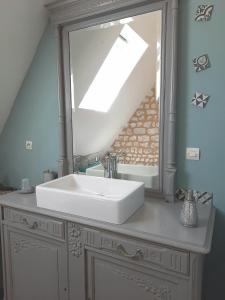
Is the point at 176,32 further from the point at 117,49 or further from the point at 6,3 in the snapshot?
the point at 6,3

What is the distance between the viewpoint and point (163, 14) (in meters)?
1.54

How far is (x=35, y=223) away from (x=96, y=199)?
52 cm

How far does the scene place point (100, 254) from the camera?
4.38 ft

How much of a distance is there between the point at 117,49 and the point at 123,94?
0.35m

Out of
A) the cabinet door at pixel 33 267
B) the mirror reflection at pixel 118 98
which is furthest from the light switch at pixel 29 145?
the cabinet door at pixel 33 267

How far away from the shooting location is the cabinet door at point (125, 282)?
3.84 feet

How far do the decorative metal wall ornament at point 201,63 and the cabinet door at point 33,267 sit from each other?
137 cm

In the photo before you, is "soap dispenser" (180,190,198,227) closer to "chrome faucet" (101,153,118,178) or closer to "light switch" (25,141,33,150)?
"chrome faucet" (101,153,118,178)

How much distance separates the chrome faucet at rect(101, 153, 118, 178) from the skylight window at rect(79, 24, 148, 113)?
1.26ft

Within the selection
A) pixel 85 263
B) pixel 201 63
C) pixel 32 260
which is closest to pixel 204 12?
pixel 201 63

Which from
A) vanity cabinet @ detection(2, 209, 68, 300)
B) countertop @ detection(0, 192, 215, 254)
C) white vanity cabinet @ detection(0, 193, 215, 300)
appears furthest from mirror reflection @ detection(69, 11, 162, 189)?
vanity cabinet @ detection(2, 209, 68, 300)

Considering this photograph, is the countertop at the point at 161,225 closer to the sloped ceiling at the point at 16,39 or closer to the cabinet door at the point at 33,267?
the cabinet door at the point at 33,267

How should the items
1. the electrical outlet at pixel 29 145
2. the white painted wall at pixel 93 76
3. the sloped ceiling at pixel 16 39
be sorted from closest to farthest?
the white painted wall at pixel 93 76 < the sloped ceiling at pixel 16 39 < the electrical outlet at pixel 29 145

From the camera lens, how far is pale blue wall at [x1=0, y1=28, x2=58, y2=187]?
208 centimetres
